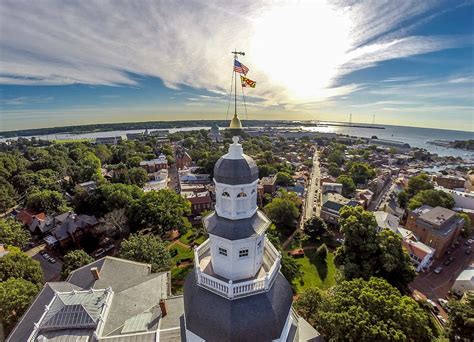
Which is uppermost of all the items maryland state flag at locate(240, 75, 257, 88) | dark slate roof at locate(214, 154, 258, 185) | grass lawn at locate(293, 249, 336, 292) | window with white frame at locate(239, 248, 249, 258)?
maryland state flag at locate(240, 75, 257, 88)

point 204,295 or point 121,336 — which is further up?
point 204,295

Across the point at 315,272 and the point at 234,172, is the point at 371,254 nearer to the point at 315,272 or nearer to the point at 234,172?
the point at 315,272

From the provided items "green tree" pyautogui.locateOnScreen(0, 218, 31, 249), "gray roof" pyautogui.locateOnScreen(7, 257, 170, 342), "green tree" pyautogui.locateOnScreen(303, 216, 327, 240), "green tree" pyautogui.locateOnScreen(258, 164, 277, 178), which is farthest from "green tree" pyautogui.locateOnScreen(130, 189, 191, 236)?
"green tree" pyautogui.locateOnScreen(258, 164, 277, 178)

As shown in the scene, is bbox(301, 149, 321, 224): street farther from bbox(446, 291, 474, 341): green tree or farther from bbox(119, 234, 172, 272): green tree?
bbox(119, 234, 172, 272): green tree

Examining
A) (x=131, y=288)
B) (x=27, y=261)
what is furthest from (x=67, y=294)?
(x=27, y=261)

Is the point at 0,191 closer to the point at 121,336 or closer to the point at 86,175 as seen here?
the point at 86,175

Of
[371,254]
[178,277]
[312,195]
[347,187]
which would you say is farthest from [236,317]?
[347,187]

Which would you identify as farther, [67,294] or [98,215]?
[98,215]
